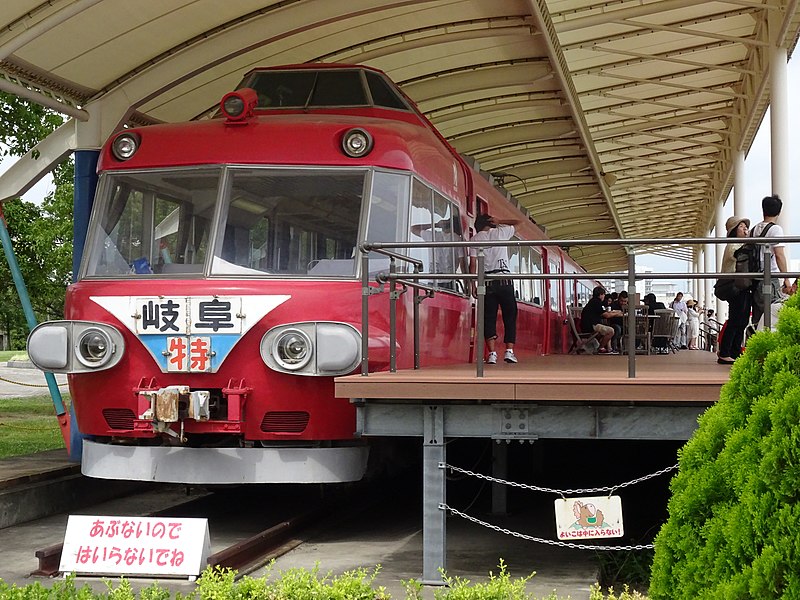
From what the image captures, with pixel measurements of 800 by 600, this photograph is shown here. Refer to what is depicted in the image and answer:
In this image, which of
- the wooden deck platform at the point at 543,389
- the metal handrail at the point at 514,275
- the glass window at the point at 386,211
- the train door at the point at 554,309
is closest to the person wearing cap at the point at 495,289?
the glass window at the point at 386,211

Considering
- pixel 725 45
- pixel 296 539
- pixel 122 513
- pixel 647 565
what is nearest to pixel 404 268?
pixel 296 539

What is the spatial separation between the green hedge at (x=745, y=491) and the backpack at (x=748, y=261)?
5.74 metres

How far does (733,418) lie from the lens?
12.4 feet

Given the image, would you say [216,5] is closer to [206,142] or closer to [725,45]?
[206,142]

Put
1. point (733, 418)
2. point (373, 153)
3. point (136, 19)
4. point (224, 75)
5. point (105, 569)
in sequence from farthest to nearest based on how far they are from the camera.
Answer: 1. point (224, 75)
2. point (136, 19)
3. point (373, 153)
4. point (105, 569)
5. point (733, 418)

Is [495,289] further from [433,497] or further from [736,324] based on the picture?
[433,497]

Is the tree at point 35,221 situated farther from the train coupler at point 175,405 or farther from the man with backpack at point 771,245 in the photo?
the man with backpack at point 771,245

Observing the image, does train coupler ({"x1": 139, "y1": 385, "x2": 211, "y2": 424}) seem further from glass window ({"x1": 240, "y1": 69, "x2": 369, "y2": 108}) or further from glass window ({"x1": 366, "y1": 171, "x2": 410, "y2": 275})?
glass window ({"x1": 240, "y1": 69, "x2": 369, "y2": 108})

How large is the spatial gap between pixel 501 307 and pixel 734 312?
7.73 ft

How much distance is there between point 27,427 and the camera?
1847cm

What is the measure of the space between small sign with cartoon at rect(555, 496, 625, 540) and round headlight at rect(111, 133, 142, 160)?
4716 millimetres

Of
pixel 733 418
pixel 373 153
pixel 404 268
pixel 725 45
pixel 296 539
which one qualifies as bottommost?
pixel 296 539

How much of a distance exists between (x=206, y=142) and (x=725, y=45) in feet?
37.4

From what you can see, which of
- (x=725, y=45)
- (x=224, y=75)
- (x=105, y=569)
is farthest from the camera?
(x=725, y=45)
